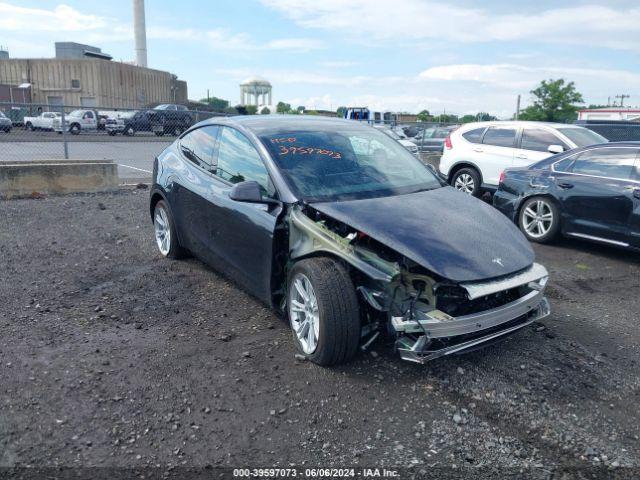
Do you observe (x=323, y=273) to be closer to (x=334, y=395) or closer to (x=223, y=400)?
(x=334, y=395)

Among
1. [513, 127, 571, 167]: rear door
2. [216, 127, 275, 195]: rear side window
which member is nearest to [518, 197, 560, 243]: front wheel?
[513, 127, 571, 167]: rear door

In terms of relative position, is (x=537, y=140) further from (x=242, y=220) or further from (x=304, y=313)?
(x=304, y=313)

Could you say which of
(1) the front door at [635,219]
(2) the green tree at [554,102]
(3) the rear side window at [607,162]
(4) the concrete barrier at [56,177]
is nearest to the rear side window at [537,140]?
(3) the rear side window at [607,162]

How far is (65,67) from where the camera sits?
5378 cm

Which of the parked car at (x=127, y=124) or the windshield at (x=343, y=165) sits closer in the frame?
the windshield at (x=343, y=165)

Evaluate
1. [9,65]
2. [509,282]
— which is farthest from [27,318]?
[9,65]

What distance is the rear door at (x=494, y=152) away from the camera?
10.1m

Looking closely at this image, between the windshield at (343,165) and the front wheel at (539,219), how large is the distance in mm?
2945

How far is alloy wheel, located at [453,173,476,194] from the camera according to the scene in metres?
10.6

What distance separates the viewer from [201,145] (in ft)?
17.3

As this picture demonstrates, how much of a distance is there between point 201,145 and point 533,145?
678 cm

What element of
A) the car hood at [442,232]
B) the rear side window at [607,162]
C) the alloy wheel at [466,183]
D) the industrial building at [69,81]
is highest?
the industrial building at [69,81]

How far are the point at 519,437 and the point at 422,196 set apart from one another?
1986mm

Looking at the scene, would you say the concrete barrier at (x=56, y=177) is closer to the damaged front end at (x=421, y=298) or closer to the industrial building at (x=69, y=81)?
the damaged front end at (x=421, y=298)
